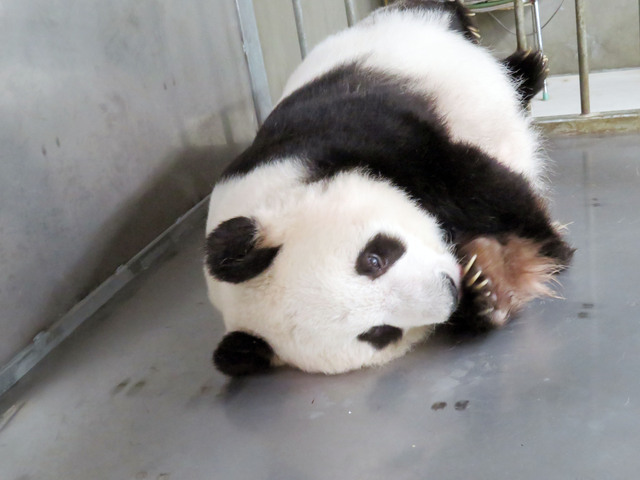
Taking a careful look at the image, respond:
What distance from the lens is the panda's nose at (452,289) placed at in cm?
145

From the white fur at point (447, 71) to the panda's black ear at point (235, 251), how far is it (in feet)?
2.46

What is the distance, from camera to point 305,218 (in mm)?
1554

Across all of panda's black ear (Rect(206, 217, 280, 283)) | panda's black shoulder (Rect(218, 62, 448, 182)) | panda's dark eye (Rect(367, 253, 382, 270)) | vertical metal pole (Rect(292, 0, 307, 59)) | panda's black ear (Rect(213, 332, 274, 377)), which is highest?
vertical metal pole (Rect(292, 0, 307, 59))

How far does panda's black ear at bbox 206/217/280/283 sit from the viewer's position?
1.40m

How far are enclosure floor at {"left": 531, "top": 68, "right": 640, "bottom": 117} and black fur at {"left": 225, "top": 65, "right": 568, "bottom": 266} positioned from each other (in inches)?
119

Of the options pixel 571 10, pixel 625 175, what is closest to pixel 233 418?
pixel 625 175

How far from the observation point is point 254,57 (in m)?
3.53

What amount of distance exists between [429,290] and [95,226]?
4.46 ft

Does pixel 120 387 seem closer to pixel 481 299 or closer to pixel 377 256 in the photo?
pixel 377 256

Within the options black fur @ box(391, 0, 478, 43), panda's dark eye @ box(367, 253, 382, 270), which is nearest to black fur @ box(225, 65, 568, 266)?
panda's dark eye @ box(367, 253, 382, 270)

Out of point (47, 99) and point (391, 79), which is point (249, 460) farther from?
point (47, 99)

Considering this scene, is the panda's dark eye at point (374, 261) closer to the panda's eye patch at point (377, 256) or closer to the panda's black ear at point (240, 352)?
the panda's eye patch at point (377, 256)

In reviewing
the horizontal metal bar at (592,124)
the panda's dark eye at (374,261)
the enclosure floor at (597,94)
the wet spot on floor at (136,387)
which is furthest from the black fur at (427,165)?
the enclosure floor at (597,94)

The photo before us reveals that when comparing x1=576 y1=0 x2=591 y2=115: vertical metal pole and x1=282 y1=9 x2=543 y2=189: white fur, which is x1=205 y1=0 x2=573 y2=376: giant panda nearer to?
x1=282 y1=9 x2=543 y2=189: white fur
